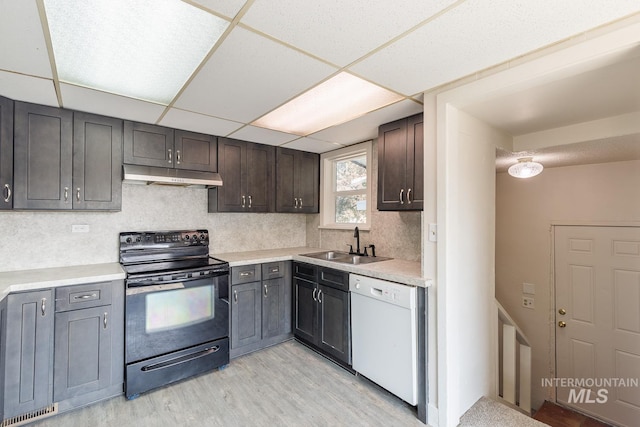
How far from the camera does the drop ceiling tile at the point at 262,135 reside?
2.99m

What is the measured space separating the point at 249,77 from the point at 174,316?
2054 mm

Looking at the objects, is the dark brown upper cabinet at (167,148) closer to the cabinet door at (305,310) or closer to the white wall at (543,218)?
the cabinet door at (305,310)

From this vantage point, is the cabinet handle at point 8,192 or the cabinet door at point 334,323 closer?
the cabinet handle at point 8,192

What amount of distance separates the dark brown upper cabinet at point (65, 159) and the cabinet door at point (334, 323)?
6.91 ft

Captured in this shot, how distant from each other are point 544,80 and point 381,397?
2434 mm

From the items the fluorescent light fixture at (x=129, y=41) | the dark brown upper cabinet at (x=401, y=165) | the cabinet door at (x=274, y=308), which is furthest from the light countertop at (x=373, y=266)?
the fluorescent light fixture at (x=129, y=41)

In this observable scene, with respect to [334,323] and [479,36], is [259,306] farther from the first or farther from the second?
[479,36]

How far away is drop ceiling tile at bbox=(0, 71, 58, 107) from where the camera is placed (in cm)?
185

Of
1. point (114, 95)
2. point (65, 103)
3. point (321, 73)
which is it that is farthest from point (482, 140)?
point (65, 103)

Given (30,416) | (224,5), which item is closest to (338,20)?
(224,5)

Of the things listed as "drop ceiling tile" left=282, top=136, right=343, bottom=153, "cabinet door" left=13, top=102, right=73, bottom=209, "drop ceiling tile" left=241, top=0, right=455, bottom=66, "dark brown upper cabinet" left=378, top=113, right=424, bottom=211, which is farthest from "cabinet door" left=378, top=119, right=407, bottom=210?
"cabinet door" left=13, top=102, right=73, bottom=209

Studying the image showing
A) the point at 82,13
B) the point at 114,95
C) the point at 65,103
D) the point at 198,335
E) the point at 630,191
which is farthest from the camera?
the point at 630,191

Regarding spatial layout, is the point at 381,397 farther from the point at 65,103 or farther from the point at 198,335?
the point at 65,103

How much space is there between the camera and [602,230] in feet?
10.2
